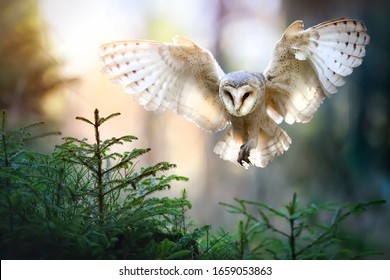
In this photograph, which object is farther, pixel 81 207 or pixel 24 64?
pixel 24 64

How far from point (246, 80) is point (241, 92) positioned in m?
0.03

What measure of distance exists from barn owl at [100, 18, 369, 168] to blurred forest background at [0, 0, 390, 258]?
854 millimetres

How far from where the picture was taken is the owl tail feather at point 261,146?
1.47 meters

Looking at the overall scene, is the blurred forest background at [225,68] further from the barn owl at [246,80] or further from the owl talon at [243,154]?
the owl talon at [243,154]

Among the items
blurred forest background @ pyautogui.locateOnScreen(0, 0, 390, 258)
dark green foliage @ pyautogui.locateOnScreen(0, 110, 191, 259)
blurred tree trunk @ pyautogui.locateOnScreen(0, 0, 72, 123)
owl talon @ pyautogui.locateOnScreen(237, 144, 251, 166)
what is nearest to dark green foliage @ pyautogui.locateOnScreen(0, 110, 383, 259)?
dark green foliage @ pyautogui.locateOnScreen(0, 110, 191, 259)

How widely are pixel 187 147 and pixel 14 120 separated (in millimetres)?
930

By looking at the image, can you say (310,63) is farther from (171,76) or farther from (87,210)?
(87,210)

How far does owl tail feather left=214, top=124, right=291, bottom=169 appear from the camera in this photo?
1473mm

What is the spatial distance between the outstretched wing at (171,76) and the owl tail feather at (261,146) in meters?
0.06

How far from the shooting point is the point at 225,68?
2.63 meters

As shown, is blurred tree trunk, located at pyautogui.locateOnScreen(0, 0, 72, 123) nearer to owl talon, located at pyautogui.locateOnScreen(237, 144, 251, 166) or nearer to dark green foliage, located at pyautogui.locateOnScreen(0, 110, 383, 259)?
dark green foliage, located at pyautogui.locateOnScreen(0, 110, 383, 259)

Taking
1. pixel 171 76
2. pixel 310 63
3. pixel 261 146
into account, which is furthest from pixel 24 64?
pixel 310 63

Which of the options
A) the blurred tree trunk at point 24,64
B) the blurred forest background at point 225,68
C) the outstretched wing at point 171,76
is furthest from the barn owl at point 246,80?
the blurred tree trunk at point 24,64
